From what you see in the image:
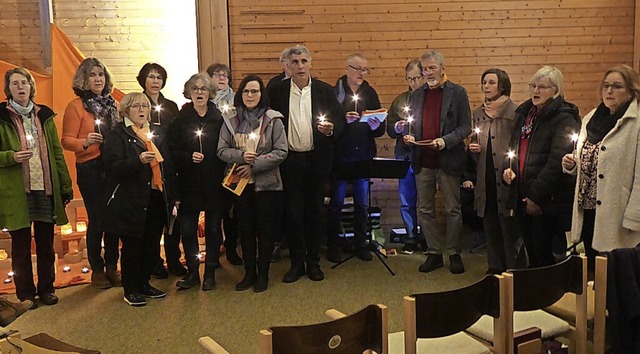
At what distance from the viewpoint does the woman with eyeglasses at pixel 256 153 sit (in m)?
4.45

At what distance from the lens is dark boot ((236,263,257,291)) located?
4664mm

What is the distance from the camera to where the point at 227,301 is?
4.42m

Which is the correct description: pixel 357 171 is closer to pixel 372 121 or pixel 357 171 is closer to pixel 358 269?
pixel 372 121

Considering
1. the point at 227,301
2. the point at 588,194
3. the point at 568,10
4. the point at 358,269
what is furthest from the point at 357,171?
the point at 568,10

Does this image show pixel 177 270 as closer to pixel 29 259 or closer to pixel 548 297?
pixel 29 259

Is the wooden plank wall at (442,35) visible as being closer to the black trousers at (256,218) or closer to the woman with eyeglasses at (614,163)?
the black trousers at (256,218)

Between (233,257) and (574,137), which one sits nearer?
(574,137)

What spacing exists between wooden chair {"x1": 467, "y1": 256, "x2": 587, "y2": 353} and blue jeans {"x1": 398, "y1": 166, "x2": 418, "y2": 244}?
9.39ft

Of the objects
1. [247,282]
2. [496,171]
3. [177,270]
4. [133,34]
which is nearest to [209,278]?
[247,282]

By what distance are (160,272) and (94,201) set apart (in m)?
0.79

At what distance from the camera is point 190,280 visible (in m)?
4.72

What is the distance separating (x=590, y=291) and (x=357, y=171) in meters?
2.19

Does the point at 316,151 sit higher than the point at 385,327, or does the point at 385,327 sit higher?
the point at 316,151

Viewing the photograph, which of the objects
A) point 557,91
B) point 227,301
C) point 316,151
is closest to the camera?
point 557,91
